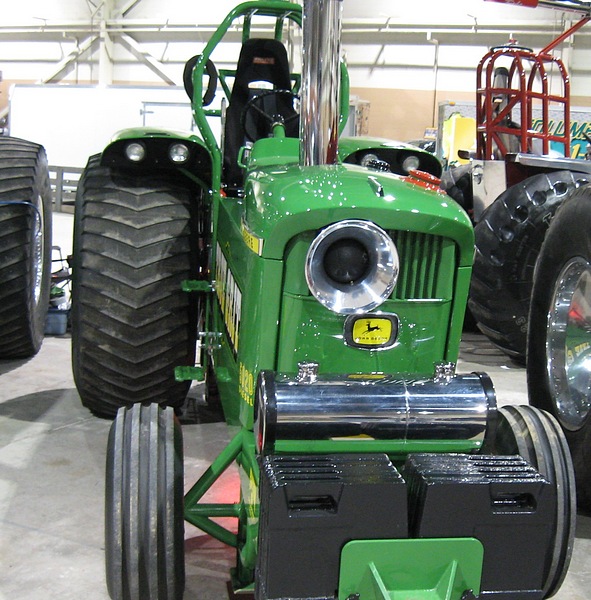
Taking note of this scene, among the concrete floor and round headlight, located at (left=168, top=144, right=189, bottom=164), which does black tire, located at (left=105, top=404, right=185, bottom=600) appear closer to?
the concrete floor

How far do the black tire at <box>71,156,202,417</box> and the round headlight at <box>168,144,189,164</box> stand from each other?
0.46 ft

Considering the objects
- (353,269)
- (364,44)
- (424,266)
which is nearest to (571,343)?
(424,266)

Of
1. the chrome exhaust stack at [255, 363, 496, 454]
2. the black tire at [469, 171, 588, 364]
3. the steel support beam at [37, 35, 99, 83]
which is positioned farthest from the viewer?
the steel support beam at [37, 35, 99, 83]

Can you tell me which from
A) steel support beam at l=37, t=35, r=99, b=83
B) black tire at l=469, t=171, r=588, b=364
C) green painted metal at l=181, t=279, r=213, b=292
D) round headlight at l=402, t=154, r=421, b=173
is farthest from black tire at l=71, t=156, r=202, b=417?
steel support beam at l=37, t=35, r=99, b=83

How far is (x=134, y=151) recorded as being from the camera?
3.41 meters

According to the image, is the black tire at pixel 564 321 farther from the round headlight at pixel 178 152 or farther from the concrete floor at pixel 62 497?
the round headlight at pixel 178 152

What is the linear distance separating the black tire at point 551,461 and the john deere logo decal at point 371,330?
0.38 m

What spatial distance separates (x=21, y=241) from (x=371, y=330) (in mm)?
2739

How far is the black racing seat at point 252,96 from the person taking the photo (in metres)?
3.46

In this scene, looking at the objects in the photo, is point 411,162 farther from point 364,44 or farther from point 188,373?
point 364,44

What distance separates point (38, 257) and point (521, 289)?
8.80 feet

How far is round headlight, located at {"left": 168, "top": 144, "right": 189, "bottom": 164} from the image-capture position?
3418 millimetres

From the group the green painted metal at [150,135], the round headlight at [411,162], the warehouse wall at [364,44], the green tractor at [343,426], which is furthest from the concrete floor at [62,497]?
the warehouse wall at [364,44]

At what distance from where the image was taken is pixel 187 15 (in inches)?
609
